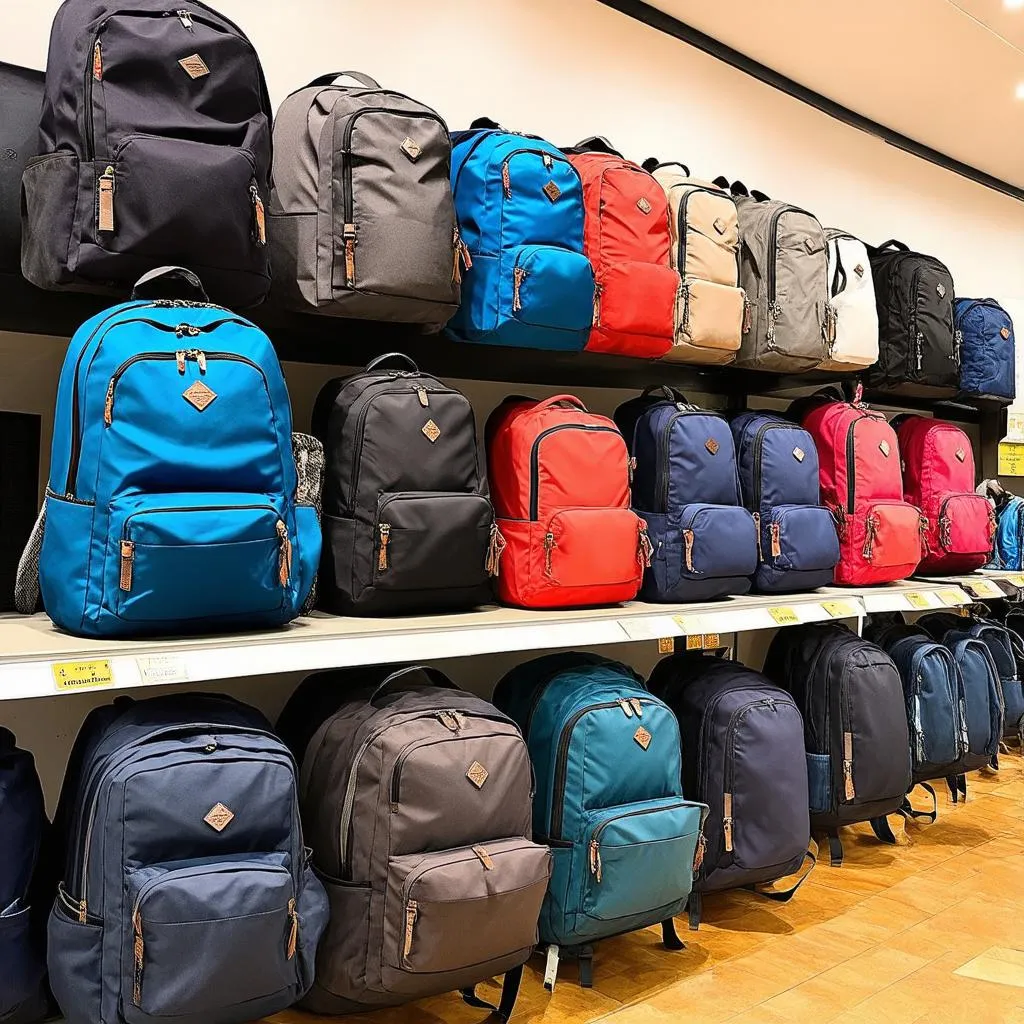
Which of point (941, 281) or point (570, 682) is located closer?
point (570, 682)

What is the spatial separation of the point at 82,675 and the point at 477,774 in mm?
776

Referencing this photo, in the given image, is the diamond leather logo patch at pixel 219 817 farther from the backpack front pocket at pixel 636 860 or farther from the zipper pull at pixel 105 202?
the zipper pull at pixel 105 202

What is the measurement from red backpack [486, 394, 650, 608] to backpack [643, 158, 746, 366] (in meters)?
0.45

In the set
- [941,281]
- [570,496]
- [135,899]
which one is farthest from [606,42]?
[135,899]

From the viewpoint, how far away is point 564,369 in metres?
3.04

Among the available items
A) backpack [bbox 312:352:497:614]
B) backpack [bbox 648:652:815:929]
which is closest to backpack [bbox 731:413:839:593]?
backpack [bbox 648:652:815:929]

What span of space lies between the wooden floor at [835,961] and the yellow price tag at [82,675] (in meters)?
0.87

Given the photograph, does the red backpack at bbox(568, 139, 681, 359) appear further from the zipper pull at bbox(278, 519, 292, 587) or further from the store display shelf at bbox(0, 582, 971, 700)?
the zipper pull at bbox(278, 519, 292, 587)

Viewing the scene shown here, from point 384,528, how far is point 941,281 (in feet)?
8.48

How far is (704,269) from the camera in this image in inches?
119

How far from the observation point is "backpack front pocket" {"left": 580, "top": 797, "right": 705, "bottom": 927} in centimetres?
236

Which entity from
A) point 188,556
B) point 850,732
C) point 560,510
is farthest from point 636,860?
point 188,556

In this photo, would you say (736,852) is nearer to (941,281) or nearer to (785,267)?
(785,267)

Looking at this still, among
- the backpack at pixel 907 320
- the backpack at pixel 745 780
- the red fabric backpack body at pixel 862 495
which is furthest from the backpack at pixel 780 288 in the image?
the backpack at pixel 745 780
